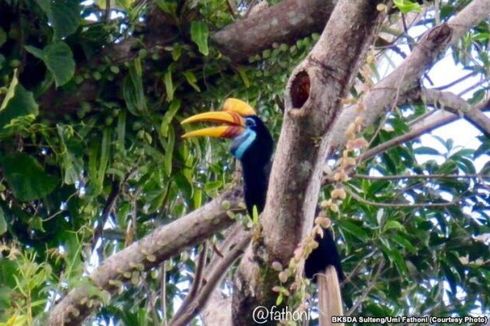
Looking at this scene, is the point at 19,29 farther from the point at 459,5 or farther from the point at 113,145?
the point at 459,5

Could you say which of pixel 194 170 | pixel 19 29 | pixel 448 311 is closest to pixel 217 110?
pixel 194 170

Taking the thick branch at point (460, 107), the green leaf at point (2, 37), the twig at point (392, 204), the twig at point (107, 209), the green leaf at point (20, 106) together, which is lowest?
the twig at point (392, 204)

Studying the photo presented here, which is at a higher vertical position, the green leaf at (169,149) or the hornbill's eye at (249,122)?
the hornbill's eye at (249,122)

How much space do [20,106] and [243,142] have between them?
67 centimetres

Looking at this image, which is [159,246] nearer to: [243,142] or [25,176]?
[25,176]

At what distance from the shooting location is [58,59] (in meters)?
3.03

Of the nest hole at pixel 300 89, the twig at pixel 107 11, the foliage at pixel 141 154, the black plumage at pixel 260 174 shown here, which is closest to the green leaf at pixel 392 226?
the foliage at pixel 141 154

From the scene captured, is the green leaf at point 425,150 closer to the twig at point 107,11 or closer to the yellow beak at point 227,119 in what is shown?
the yellow beak at point 227,119

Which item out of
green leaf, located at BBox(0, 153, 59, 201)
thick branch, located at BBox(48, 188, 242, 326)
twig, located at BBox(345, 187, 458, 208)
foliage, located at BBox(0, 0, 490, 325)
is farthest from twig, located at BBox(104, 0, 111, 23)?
twig, located at BBox(345, 187, 458, 208)

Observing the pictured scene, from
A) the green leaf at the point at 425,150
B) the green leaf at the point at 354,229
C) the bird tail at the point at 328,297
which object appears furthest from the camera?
the green leaf at the point at 425,150

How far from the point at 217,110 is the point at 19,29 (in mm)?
573

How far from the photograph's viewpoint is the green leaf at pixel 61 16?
302cm

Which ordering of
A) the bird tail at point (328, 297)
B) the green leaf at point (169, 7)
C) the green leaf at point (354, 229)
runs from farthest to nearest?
the green leaf at point (354, 229)
the green leaf at point (169, 7)
the bird tail at point (328, 297)

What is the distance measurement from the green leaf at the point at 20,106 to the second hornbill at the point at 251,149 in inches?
14.8
